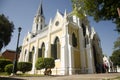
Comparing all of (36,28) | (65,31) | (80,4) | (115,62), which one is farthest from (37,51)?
(115,62)

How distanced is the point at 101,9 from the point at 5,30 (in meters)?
14.1

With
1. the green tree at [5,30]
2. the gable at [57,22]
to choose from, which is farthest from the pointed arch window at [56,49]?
the green tree at [5,30]

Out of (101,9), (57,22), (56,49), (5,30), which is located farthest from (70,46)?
(101,9)

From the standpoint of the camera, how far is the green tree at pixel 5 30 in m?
19.8

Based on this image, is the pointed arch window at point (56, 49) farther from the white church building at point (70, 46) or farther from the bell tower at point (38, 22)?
the bell tower at point (38, 22)

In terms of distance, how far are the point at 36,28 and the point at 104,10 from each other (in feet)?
126

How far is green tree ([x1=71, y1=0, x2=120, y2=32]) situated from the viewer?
11605 millimetres

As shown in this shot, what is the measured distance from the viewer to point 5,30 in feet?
66.3

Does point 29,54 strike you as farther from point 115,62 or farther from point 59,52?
point 115,62

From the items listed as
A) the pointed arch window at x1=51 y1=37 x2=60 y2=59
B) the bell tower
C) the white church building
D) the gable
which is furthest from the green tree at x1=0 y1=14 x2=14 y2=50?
the bell tower

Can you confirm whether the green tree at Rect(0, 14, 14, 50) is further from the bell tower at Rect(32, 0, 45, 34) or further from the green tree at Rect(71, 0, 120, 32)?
the bell tower at Rect(32, 0, 45, 34)

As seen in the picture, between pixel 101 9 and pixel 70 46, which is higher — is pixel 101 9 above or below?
above

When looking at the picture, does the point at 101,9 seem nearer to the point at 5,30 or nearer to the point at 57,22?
the point at 5,30

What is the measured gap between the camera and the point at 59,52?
29.6 meters
